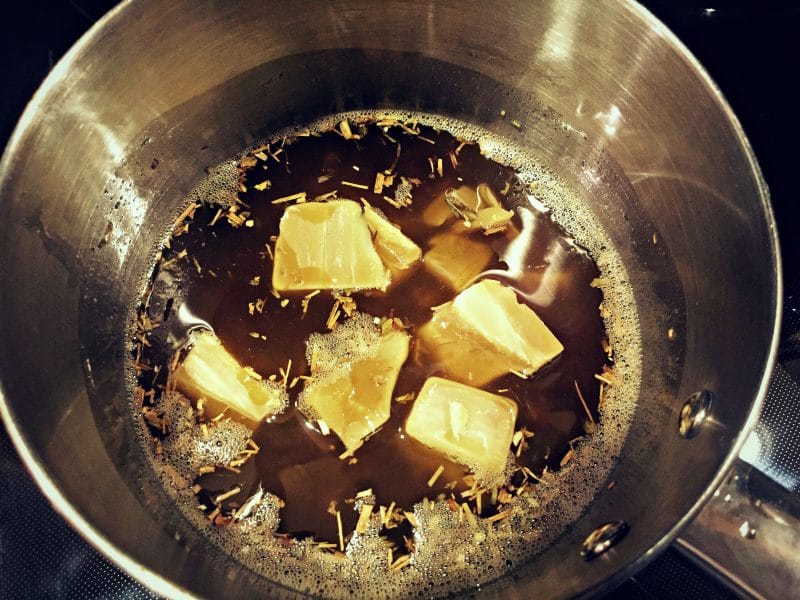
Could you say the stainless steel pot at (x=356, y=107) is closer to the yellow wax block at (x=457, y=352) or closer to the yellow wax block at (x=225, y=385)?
the yellow wax block at (x=225, y=385)

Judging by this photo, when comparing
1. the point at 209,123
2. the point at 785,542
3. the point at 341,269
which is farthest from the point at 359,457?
the point at 209,123

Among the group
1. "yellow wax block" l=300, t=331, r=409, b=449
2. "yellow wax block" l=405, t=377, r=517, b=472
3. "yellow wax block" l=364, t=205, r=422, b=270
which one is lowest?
"yellow wax block" l=405, t=377, r=517, b=472

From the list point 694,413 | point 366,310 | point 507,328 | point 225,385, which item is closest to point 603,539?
point 694,413

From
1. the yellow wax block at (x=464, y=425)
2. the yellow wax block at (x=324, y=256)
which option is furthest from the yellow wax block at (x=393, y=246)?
the yellow wax block at (x=464, y=425)

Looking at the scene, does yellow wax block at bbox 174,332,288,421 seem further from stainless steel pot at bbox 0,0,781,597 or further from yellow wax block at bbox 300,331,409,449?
stainless steel pot at bbox 0,0,781,597

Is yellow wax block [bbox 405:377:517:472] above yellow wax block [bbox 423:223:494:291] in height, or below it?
below

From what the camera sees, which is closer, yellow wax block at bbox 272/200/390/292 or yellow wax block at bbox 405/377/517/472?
yellow wax block at bbox 405/377/517/472

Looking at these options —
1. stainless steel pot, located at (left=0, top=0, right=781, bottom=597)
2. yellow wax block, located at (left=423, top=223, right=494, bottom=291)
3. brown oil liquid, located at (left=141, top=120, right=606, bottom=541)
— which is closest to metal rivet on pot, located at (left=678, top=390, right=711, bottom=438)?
stainless steel pot, located at (left=0, top=0, right=781, bottom=597)
